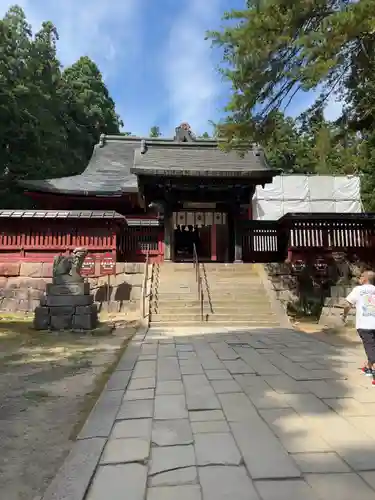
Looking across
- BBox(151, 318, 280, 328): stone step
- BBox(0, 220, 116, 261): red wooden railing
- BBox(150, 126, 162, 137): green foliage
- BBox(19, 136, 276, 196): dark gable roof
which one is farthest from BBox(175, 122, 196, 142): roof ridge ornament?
BBox(150, 126, 162, 137): green foliage

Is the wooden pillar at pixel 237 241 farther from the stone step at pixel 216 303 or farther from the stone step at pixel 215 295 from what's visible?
the stone step at pixel 216 303

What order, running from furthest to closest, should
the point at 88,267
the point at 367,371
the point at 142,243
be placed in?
the point at 142,243 → the point at 88,267 → the point at 367,371

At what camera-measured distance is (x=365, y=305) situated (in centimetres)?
493

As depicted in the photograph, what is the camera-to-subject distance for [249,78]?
734cm

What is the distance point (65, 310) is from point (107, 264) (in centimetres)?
390

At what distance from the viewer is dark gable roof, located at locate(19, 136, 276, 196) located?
14039 millimetres

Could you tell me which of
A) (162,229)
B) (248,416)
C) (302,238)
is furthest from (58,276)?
(302,238)

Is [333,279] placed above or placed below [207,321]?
above

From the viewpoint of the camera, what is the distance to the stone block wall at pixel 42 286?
12750 millimetres

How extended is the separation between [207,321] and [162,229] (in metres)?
6.41

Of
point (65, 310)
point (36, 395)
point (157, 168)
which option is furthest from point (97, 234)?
point (36, 395)

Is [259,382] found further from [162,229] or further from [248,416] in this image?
[162,229]

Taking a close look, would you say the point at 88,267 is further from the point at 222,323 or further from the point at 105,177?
the point at 105,177

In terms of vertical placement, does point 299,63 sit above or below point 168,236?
above
